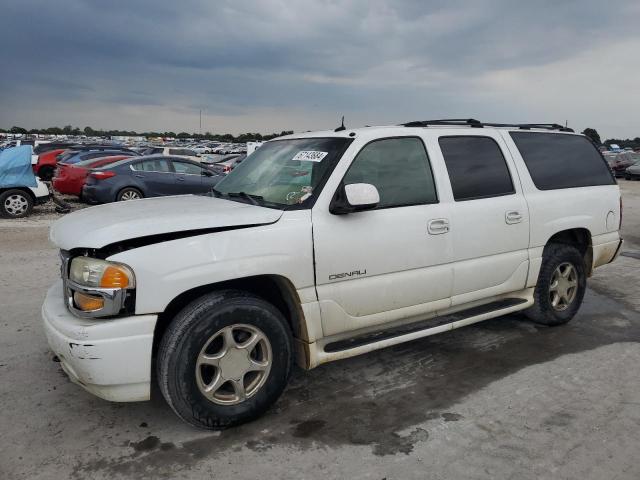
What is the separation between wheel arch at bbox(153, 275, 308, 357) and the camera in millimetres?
3072

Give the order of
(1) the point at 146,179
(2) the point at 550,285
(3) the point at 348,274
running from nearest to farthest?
1. (3) the point at 348,274
2. (2) the point at 550,285
3. (1) the point at 146,179

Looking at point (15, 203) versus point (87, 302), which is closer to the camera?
point (87, 302)

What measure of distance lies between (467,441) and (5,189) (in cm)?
Answer: 1193

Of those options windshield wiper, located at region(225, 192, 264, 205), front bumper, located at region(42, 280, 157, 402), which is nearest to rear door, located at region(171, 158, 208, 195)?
windshield wiper, located at region(225, 192, 264, 205)

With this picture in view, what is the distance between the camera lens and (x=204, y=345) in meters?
2.94

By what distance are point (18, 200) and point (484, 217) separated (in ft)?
36.7

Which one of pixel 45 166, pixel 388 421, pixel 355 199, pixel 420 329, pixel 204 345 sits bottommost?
pixel 388 421

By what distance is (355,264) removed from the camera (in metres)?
3.40

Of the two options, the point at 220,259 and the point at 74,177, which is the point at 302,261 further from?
the point at 74,177

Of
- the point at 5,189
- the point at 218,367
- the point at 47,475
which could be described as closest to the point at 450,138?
the point at 218,367

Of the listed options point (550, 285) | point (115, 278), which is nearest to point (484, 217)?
point (550, 285)

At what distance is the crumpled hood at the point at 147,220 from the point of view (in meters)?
2.92

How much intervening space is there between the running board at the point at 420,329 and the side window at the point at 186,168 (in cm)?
1063

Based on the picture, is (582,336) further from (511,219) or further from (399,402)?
(399,402)
